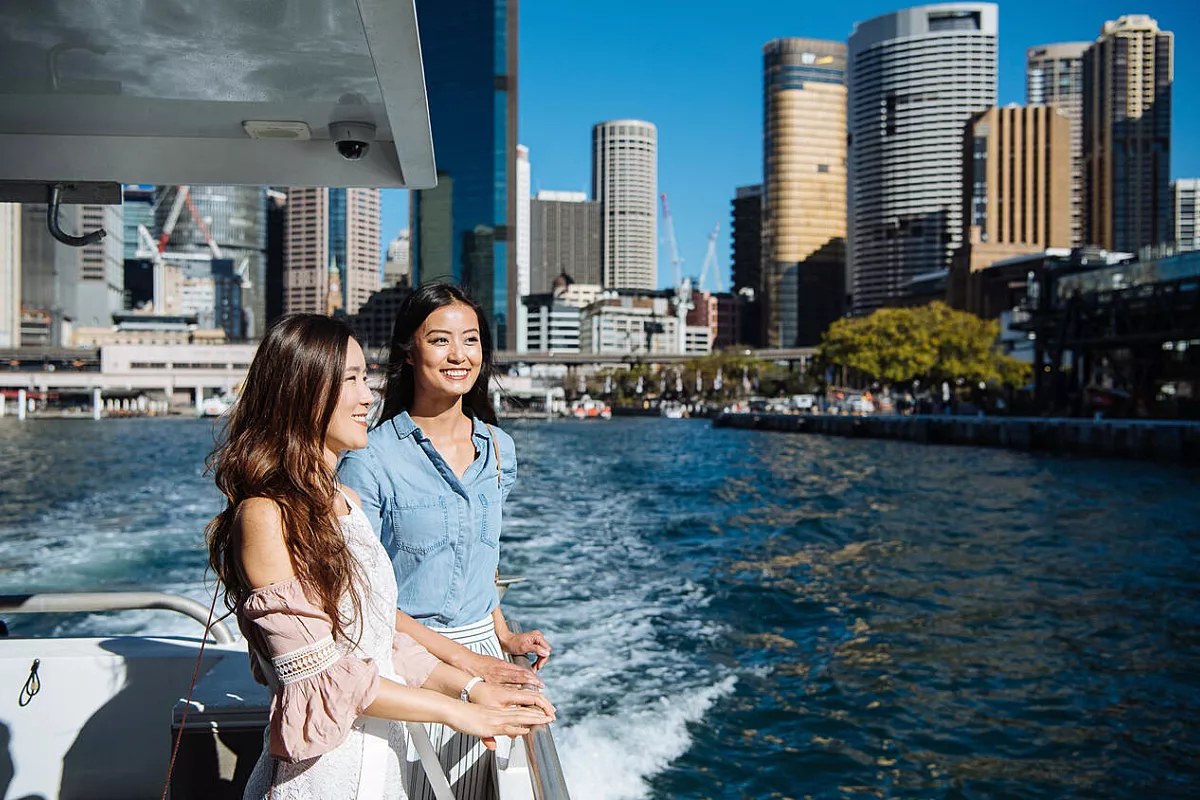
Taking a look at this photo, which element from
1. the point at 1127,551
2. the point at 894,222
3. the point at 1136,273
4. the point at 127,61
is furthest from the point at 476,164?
the point at 127,61

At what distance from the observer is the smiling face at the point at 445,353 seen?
3.11m

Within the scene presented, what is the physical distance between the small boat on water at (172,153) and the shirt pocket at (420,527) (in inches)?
23.8

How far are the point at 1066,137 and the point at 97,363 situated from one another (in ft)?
469

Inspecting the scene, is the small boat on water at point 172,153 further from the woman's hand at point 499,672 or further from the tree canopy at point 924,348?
the tree canopy at point 924,348

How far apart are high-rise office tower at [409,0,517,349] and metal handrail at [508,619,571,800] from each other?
146301 mm

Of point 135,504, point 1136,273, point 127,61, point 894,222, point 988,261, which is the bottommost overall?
point 135,504

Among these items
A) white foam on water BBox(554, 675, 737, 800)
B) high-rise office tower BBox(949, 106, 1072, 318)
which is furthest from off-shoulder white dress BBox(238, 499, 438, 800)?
high-rise office tower BBox(949, 106, 1072, 318)

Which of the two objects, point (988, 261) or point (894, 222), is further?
point (894, 222)

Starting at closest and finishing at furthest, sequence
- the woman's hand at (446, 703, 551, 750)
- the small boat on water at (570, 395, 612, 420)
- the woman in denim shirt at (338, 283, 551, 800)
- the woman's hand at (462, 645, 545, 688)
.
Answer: the woman's hand at (446, 703, 551, 750) < the woman's hand at (462, 645, 545, 688) < the woman in denim shirt at (338, 283, 551, 800) < the small boat on water at (570, 395, 612, 420)

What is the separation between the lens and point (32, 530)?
19016 mm

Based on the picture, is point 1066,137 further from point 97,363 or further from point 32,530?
point 32,530

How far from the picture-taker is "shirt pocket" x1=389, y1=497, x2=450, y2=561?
2.95 meters

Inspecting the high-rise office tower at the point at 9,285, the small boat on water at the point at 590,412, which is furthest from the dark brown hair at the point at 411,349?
the high-rise office tower at the point at 9,285

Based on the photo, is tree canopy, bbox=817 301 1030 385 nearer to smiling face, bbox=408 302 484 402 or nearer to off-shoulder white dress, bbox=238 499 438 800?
smiling face, bbox=408 302 484 402
